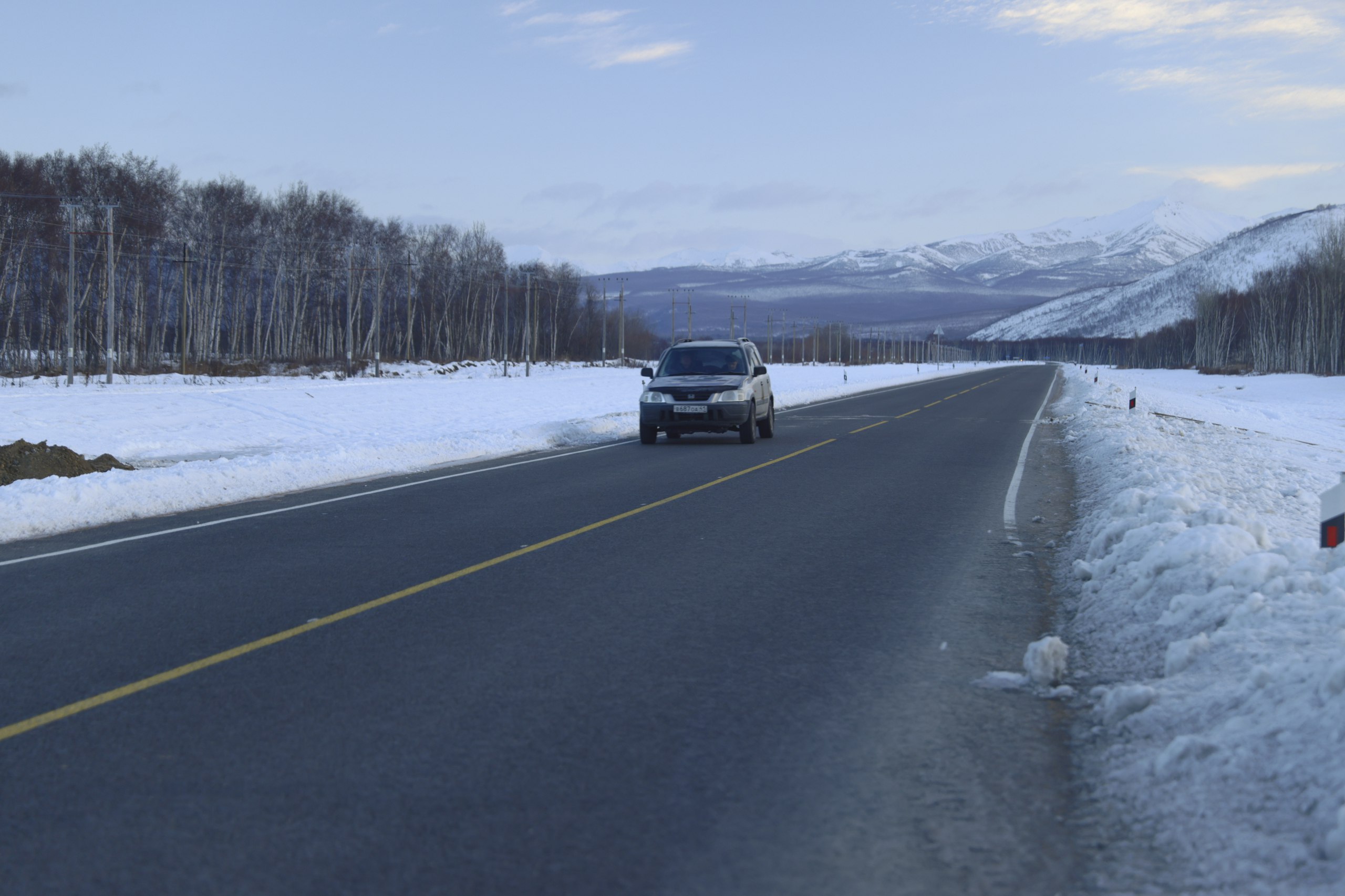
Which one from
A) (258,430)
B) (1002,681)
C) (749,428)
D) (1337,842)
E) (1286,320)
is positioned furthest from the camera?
(1286,320)

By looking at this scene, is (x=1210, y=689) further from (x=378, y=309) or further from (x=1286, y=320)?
(x=1286, y=320)

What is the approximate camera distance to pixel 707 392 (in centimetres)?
2095

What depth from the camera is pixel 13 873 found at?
134 inches

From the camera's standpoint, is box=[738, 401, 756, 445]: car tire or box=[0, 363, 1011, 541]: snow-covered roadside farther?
box=[738, 401, 756, 445]: car tire

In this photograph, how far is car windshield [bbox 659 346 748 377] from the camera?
861 inches

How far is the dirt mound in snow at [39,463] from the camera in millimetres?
A: 14891

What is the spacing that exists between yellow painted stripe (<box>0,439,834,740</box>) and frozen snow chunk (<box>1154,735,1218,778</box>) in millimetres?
4742

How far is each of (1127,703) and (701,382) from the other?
16.6m

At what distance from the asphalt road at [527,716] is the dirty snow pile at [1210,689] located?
11.8 inches

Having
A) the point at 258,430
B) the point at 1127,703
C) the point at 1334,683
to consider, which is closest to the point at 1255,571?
the point at 1127,703

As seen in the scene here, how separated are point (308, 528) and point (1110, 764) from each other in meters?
8.47

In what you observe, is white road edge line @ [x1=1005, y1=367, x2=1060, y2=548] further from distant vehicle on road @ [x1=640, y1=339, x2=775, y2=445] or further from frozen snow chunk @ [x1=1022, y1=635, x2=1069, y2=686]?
distant vehicle on road @ [x1=640, y1=339, x2=775, y2=445]

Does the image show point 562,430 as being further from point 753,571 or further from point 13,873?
point 13,873

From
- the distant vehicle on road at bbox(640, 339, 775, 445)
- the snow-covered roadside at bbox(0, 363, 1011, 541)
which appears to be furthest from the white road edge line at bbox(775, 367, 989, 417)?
the distant vehicle on road at bbox(640, 339, 775, 445)
